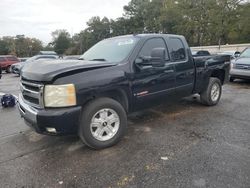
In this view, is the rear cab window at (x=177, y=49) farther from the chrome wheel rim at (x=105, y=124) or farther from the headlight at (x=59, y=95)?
the headlight at (x=59, y=95)

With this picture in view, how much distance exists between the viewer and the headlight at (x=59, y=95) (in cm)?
331

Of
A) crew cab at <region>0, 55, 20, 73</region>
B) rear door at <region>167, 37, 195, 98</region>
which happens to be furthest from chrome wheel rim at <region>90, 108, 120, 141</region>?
crew cab at <region>0, 55, 20, 73</region>

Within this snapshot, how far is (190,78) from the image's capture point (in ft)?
18.0

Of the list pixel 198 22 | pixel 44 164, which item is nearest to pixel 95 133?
pixel 44 164

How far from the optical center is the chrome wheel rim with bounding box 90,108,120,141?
374 cm

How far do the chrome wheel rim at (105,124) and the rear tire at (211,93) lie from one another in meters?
3.13

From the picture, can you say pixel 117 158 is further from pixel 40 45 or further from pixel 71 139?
pixel 40 45

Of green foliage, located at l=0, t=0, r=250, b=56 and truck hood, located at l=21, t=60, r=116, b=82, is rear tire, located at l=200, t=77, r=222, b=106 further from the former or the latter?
green foliage, located at l=0, t=0, r=250, b=56

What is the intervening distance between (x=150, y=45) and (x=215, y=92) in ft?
9.14

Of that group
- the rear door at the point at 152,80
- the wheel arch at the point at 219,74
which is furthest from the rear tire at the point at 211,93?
the rear door at the point at 152,80

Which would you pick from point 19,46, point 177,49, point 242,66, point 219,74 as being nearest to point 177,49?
point 177,49

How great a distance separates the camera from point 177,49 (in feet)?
17.3

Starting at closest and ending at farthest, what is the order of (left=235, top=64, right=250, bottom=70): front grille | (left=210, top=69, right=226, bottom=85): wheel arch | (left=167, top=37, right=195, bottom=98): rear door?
1. (left=167, top=37, right=195, bottom=98): rear door
2. (left=210, top=69, right=226, bottom=85): wheel arch
3. (left=235, top=64, right=250, bottom=70): front grille

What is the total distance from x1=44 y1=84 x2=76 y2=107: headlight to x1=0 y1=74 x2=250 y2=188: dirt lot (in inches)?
33.3
